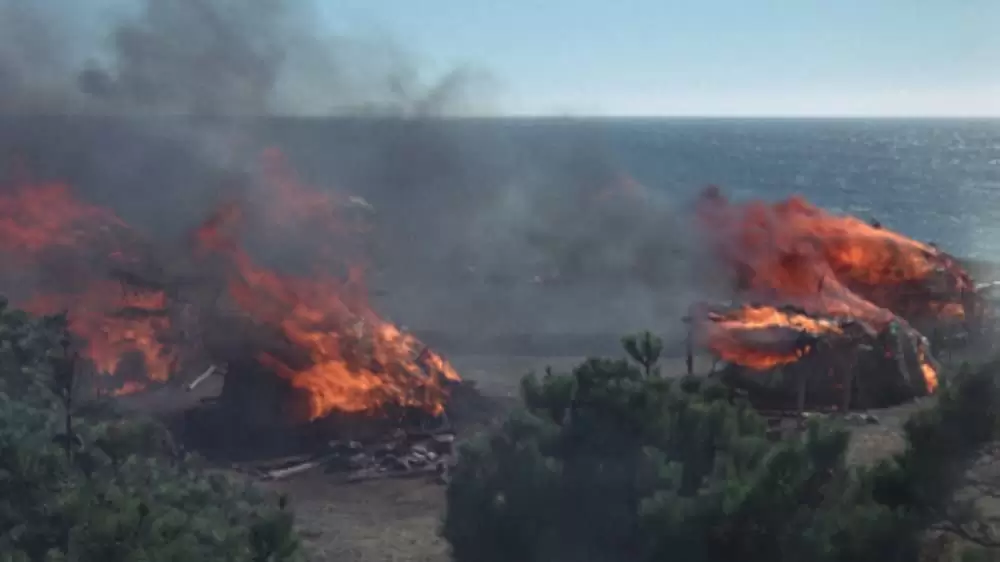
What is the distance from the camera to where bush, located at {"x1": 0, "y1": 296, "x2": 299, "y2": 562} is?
736cm

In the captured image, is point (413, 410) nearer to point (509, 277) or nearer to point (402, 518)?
point (402, 518)

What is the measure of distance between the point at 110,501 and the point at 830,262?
2515 cm

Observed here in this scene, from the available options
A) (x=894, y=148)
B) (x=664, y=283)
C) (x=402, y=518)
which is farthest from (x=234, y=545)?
(x=894, y=148)

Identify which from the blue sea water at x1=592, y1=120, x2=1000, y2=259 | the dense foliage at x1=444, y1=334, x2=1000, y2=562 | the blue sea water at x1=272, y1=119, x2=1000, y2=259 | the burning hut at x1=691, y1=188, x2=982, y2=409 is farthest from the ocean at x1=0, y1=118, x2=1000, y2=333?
the dense foliage at x1=444, y1=334, x2=1000, y2=562

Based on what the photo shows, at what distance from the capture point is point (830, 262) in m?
29.0

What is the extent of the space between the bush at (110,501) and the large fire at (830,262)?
64.9 ft

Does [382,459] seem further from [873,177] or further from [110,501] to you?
[873,177]

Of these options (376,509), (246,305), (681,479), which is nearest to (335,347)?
(246,305)

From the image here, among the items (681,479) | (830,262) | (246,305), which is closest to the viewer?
(681,479)

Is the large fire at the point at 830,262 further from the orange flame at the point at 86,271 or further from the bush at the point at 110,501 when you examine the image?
the bush at the point at 110,501

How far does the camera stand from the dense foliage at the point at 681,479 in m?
8.74

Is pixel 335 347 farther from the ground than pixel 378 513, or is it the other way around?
pixel 335 347

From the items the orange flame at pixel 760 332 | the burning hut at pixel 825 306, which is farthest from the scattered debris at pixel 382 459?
the orange flame at pixel 760 332

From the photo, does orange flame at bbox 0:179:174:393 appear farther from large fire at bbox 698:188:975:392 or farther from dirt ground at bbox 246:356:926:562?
large fire at bbox 698:188:975:392
